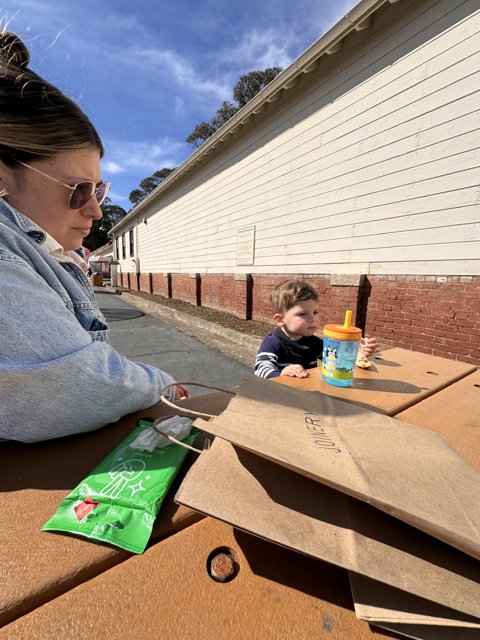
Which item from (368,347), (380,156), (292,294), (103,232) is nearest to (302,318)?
(292,294)

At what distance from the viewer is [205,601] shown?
0.47 meters

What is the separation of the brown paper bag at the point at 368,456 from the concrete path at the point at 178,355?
2.97m

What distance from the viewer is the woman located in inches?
A: 28.6

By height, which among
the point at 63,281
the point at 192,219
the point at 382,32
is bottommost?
the point at 63,281

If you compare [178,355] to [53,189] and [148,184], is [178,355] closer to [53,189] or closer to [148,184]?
[53,189]

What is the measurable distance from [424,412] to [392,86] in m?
5.32

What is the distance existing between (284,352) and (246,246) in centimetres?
633

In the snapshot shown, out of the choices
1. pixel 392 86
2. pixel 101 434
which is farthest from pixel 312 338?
pixel 392 86

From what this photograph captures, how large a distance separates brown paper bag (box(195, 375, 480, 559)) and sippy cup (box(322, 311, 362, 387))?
1.39 feet

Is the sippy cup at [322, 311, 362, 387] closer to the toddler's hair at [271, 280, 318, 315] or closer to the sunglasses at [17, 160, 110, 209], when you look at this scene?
the toddler's hair at [271, 280, 318, 315]

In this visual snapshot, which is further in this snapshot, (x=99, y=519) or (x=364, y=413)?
(x=364, y=413)

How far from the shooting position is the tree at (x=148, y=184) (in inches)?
1799

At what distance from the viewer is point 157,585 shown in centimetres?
49

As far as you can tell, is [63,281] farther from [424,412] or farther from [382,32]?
[382,32]
